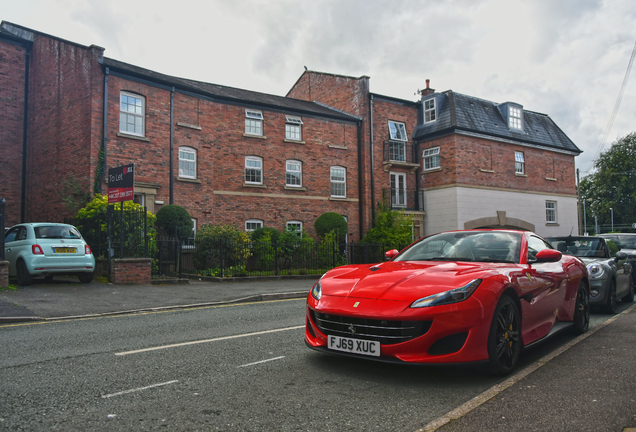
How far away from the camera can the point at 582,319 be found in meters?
6.62

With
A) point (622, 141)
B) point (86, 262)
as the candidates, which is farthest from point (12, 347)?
point (622, 141)

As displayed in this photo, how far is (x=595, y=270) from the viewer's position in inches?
341

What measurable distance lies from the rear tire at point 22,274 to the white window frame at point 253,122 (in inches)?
513

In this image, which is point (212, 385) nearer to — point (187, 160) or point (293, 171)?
point (187, 160)

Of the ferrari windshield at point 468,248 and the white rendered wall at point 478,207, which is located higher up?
the white rendered wall at point 478,207

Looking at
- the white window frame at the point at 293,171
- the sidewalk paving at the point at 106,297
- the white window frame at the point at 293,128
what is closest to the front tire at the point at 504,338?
the sidewalk paving at the point at 106,297

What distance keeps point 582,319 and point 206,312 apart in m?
6.22

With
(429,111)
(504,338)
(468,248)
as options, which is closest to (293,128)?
(429,111)

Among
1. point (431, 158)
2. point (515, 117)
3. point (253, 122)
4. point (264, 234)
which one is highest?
point (515, 117)

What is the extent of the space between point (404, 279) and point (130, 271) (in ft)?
35.8

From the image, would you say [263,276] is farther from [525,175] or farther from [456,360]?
[525,175]

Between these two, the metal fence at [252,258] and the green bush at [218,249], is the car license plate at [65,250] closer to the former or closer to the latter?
the metal fence at [252,258]

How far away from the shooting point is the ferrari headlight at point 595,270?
859 cm

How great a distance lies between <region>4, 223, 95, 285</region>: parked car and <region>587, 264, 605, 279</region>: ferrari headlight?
1120 centimetres
